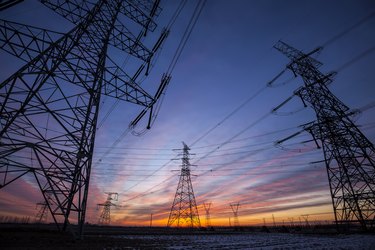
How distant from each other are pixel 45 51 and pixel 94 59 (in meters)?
2.45

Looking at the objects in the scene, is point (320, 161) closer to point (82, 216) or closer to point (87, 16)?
point (82, 216)

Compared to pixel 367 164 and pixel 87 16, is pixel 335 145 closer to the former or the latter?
pixel 367 164

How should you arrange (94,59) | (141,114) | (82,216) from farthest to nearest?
1. (141,114)
2. (94,59)
3. (82,216)

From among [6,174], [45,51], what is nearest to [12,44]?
[45,51]

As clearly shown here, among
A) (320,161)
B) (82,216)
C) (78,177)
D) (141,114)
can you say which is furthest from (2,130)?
(320,161)

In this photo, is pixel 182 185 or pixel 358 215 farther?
pixel 182 185

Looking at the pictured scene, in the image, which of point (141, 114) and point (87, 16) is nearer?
point (87, 16)

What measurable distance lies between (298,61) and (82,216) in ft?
92.8

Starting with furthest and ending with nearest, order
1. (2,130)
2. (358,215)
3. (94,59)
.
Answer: (358,215) < (94,59) < (2,130)

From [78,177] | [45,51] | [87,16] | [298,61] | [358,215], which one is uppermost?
[298,61]

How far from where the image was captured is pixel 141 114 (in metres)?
14.5

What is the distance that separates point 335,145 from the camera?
23984 mm

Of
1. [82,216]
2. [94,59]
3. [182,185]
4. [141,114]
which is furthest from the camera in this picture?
[182,185]

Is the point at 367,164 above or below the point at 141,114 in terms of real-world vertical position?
below
